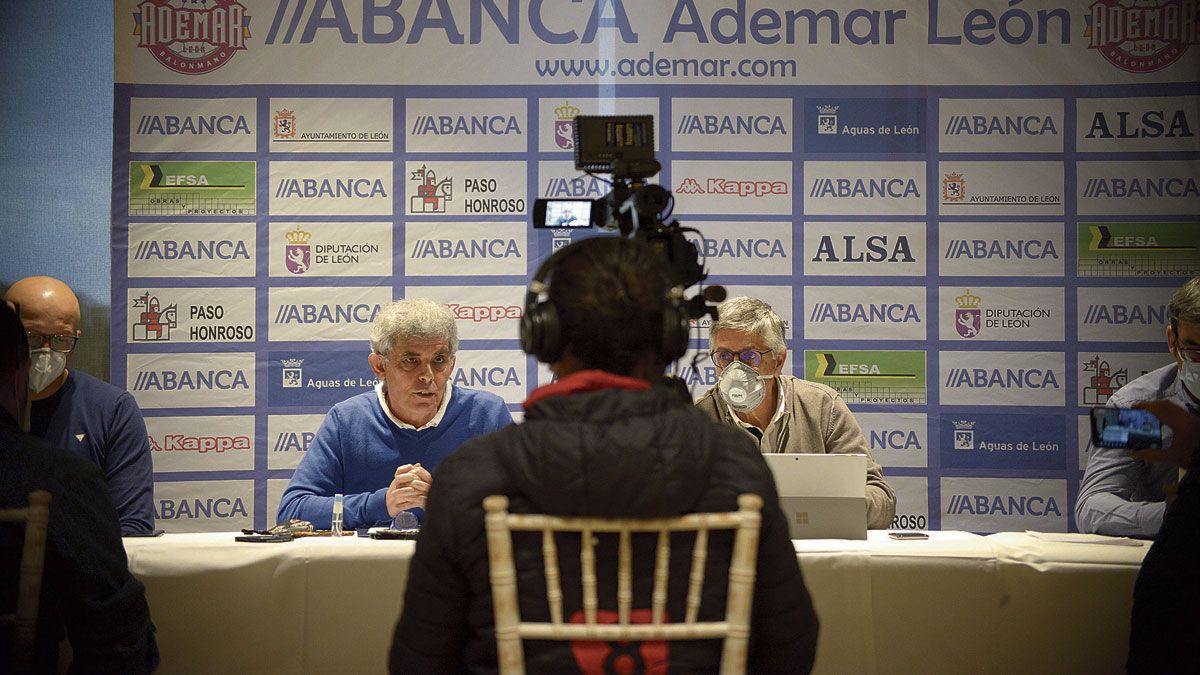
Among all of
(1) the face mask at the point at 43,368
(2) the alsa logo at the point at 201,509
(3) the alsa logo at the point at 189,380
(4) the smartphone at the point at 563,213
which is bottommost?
(2) the alsa logo at the point at 201,509

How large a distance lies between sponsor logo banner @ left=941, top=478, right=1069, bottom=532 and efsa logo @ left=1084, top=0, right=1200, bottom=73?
1802mm

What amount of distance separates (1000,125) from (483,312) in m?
2.31

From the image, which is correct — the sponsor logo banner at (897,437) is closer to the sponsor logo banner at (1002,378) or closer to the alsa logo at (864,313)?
the sponsor logo banner at (1002,378)

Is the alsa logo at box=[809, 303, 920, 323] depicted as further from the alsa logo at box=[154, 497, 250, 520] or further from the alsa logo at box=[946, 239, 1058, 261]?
the alsa logo at box=[154, 497, 250, 520]

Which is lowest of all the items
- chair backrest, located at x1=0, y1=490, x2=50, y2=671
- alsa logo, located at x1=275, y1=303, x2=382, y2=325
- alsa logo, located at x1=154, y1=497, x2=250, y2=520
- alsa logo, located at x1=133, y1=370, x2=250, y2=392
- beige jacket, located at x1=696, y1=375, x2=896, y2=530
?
alsa logo, located at x1=154, y1=497, x2=250, y2=520

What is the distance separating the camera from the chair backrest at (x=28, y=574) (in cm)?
195

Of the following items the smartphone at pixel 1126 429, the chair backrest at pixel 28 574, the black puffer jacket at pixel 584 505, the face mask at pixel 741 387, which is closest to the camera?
the black puffer jacket at pixel 584 505

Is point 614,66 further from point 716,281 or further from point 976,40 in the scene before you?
point 976,40

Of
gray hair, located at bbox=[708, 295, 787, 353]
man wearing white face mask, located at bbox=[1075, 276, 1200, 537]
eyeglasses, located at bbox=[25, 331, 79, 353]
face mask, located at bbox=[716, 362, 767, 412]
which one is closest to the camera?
man wearing white face mask, located at bbox=[1075, 276, 1200, 537]

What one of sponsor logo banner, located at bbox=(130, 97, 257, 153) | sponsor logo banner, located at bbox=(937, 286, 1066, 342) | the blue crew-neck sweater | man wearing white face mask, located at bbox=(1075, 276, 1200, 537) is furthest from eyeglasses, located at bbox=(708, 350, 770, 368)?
sponsor logo banner, located at bbox=(130, 97, 257, 153)

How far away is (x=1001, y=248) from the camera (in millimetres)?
4531

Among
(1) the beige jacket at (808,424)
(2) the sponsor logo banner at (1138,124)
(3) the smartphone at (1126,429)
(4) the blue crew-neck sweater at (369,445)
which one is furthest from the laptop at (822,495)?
(2) the sponsor logo banner at (1138,124)

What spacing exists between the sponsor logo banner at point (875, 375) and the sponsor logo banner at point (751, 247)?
402 mm

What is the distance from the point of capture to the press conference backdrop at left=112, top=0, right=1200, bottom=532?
450cm
